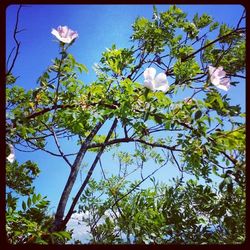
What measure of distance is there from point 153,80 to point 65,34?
309 mm

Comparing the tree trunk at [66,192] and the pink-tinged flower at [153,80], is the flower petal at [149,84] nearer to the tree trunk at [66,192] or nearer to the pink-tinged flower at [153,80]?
the pink-tinged flower at [153,80]

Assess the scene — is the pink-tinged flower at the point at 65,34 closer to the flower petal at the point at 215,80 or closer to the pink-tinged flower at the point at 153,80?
the pink-tinged flower at the point at 153,80

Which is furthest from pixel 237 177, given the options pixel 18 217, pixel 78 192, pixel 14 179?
pixel 14 179

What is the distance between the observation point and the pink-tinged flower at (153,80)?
1069 millimetres

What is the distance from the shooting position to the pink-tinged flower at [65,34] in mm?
1060

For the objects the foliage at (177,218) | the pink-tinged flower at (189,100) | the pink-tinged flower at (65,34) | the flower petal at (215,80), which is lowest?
the foliage at (177,218)

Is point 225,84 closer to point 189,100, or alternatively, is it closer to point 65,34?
point 189,100

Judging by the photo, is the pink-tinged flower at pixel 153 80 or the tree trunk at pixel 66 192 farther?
the tree trunk at pixel 66 192

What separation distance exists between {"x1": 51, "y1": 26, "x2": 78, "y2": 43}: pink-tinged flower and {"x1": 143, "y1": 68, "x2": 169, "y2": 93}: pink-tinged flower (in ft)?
0.82

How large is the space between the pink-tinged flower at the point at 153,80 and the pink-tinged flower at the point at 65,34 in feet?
0.82

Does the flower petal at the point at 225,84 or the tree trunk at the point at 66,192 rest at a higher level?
the flower petal at the point at 225,84

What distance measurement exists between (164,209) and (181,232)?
0.45ft

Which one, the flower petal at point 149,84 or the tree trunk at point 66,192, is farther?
the tree trunk at point 66,192

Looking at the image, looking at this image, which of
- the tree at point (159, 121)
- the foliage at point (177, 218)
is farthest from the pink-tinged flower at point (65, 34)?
the foliage at point (177, 218)
